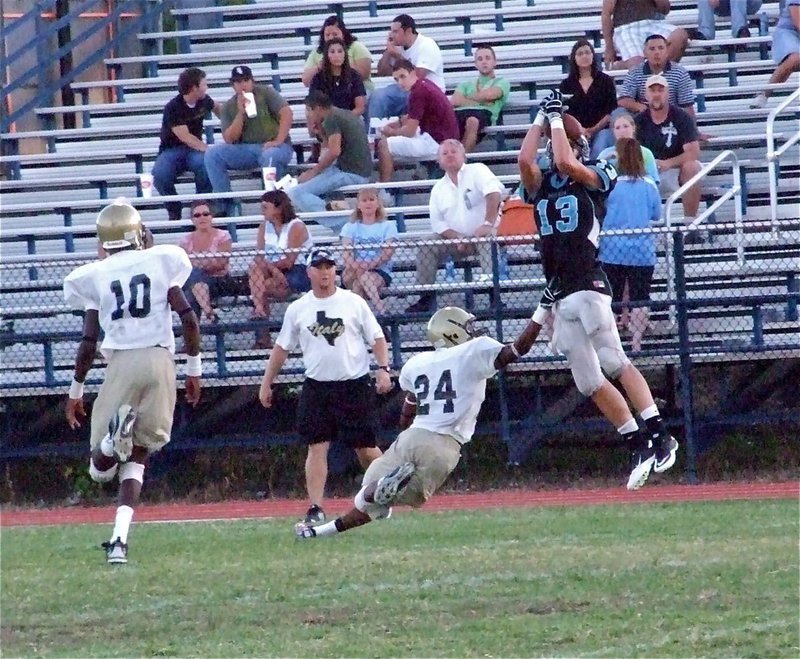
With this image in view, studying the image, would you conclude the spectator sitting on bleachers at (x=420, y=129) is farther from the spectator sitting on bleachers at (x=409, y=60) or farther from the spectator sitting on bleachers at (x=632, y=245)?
the spectator sitting on bleachers at (x=632, y=245)

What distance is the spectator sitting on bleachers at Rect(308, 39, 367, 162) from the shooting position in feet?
49.1

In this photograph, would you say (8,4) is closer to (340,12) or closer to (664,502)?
(340,12)

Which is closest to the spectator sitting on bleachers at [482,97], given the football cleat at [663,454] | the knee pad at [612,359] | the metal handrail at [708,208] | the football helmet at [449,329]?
the metal handrail at [708,208]

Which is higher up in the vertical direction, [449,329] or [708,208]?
[708,208]

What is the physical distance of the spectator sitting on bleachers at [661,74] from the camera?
1401 centimetres

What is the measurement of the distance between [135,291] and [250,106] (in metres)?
6.01

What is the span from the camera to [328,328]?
10688mm

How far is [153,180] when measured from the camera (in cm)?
1534

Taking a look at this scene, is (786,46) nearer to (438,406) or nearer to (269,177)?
(269,177)

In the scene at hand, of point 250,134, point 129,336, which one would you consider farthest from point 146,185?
point 129,336

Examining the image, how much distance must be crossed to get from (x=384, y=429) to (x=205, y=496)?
1.58 meters

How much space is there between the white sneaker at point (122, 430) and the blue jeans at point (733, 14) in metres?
8.74

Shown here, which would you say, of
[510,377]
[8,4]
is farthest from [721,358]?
[8,4]

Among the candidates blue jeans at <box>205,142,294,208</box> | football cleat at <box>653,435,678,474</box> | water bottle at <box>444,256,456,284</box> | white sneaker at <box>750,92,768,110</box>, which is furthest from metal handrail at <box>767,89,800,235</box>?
football cleat at <box>653,435,678,474</box>
